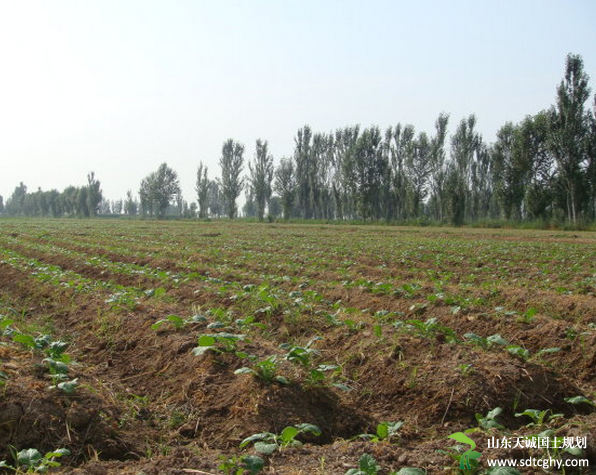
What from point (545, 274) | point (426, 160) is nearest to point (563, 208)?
point (426, 160)

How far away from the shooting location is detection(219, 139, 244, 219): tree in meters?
72.4

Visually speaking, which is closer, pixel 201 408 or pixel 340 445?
pixel 340 445

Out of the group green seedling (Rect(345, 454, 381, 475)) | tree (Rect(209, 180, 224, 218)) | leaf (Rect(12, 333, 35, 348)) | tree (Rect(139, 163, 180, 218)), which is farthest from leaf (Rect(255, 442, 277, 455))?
tree (Rect(209, 180, 224, 218))

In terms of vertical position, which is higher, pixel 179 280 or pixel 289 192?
pixel 289 192

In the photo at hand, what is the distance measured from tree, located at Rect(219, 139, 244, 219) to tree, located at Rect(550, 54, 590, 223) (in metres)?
46.2

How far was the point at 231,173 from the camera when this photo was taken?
7400 cm

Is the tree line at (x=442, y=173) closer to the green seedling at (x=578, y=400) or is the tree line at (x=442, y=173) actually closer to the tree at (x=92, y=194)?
the tree at (x=92, y=194)

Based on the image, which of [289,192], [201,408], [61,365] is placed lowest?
[201,408]

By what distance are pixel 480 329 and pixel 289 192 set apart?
65.4 metres

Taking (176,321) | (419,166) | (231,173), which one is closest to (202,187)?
(231,173)

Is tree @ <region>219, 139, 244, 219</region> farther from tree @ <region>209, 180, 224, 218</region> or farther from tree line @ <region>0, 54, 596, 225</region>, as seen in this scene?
tree @ <region>209, 180, 224, 218</region>

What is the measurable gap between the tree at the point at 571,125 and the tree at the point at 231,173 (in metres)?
46.2

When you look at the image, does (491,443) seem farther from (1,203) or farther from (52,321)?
(1,203)

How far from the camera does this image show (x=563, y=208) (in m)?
42.4
